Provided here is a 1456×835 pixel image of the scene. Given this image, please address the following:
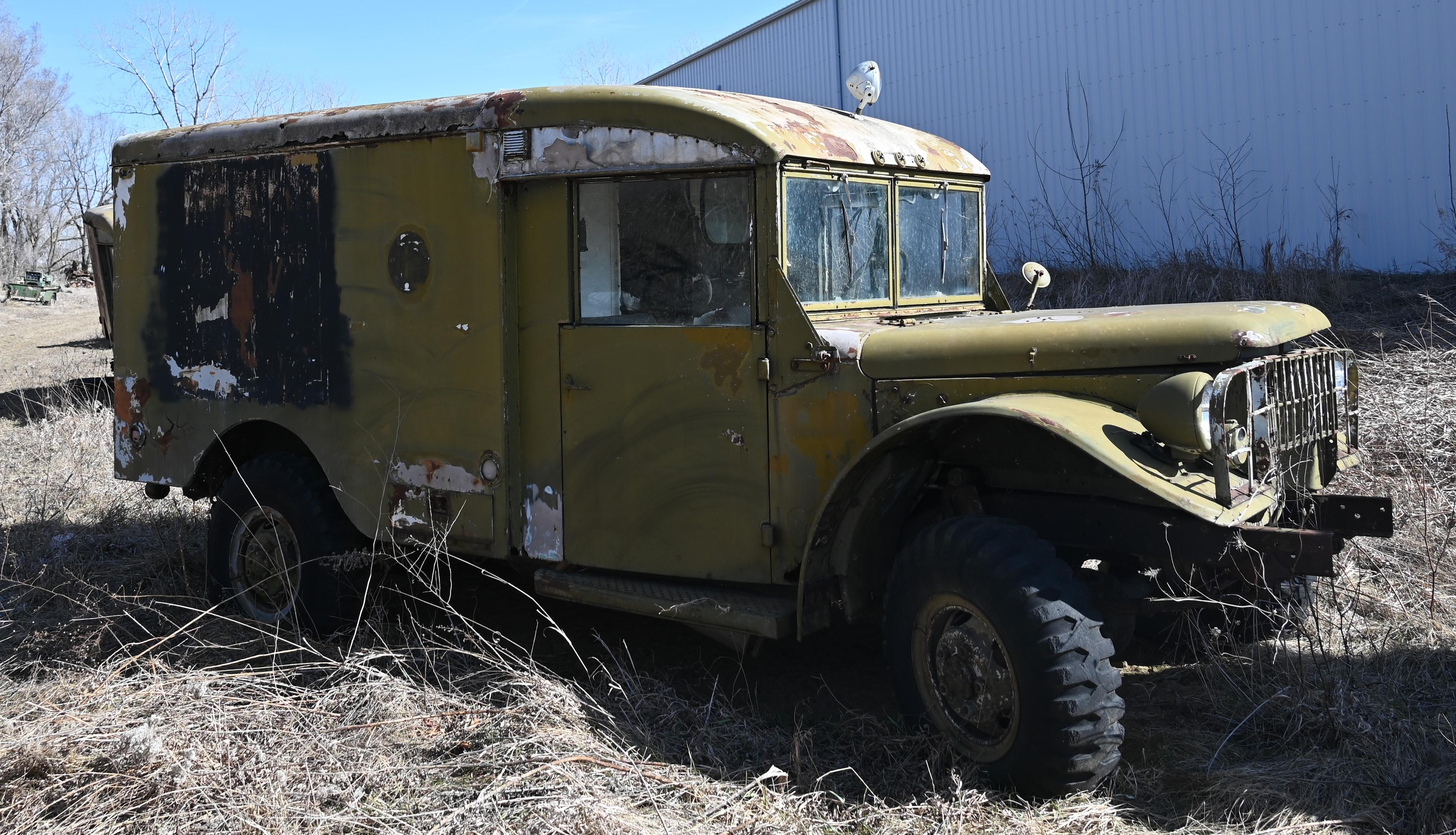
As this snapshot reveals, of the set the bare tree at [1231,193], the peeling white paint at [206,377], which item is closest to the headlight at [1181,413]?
the peeling white paint at [206,377]

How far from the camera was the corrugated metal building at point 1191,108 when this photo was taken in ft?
31.1

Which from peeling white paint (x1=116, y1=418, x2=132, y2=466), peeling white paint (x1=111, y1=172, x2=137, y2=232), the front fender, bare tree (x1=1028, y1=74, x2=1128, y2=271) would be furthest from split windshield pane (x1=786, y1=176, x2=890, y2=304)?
bare tree (x1=1028, y1=74, x2=1128, y2=271)

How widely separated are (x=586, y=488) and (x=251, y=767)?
5.08 feet

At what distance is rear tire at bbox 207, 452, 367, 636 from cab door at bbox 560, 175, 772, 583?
49.4 inches

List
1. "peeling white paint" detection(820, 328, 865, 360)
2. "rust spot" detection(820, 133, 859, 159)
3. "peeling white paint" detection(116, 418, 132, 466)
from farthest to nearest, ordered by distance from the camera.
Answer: "peeling white paint" detection(116, 418, 132, 466) → "rust spot" detection(820, 133, 859, 159) → "peeling white paint" detection(820, 328, 865, 360)

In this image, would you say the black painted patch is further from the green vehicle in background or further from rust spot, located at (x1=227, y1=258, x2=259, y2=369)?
the green vehicle in background

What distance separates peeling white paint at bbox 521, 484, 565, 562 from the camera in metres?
4.70

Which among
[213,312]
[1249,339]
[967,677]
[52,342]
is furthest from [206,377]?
[52,342]

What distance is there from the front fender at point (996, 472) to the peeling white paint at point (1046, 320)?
0.30 m

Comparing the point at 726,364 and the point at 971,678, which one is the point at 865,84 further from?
the point at 971,678

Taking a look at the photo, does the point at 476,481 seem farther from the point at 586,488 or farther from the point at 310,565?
the point at 310,565

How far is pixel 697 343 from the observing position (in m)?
4.28

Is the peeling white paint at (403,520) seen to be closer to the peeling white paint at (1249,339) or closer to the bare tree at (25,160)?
the peeling white paint at (1249,339)

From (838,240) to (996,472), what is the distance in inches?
41.1
